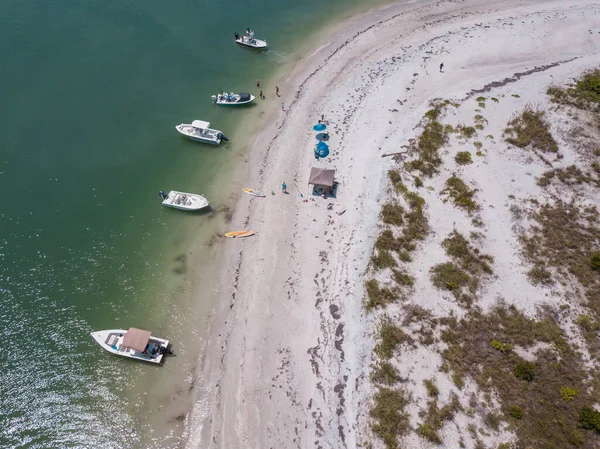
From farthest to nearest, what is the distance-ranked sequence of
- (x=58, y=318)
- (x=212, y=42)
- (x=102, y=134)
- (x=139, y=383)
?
(x=212, y=42)
(x=102, y=134)
(x=58, y=318)
(x=139, y=383)

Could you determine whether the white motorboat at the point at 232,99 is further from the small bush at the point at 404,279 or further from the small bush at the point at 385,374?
the small bush at the point at 385,374

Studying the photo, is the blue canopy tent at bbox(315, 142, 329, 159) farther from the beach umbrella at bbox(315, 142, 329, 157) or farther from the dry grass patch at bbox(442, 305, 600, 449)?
the dry grass patch at bbox(442, 305, 600, 449)

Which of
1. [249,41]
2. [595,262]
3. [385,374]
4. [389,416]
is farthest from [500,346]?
[249,41]

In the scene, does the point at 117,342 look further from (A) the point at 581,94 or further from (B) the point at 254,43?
(A) the point at 581,94

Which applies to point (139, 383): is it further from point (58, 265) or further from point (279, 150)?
point (279, 150)

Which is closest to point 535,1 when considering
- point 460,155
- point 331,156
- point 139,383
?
point 460,155

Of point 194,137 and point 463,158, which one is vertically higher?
point 463,158
